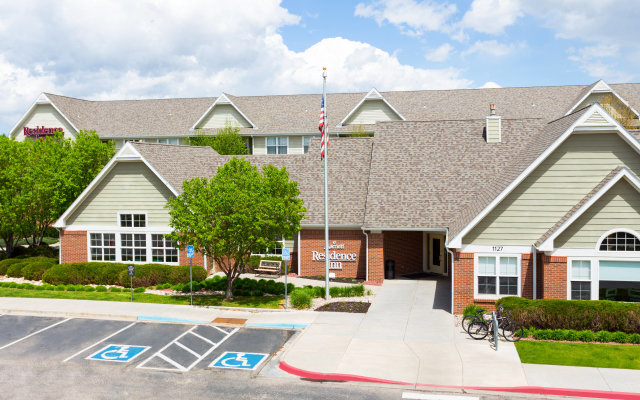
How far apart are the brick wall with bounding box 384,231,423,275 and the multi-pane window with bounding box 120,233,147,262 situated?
44.4ft

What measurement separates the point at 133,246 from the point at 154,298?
238 inches

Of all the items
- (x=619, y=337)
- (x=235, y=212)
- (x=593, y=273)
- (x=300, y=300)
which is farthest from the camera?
(x=235, y=212)

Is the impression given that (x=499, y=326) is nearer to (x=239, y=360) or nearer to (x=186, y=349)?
(x=239, y=360)

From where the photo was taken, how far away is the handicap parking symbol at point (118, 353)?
17.0 m

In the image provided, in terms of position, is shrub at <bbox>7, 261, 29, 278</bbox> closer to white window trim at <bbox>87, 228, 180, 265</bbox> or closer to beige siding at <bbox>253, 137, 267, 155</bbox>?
white window trim at <bbox>87, 228, 180, 265</bbox>

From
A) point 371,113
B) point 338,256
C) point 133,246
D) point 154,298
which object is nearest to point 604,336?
point 338,256

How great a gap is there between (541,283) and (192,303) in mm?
14790

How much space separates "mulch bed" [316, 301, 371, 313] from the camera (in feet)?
Result: 73.5

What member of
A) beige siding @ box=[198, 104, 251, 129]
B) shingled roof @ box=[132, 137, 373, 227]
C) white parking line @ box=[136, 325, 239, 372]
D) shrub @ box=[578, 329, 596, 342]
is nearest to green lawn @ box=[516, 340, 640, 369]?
shrub @ box=[578, 329, 596, 342]

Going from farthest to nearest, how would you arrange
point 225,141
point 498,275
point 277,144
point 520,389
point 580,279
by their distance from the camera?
point 277,144 < point 225,141 < point 498,275 < point 580,279 < point 520,389

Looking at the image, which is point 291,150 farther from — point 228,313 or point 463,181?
point 228,313

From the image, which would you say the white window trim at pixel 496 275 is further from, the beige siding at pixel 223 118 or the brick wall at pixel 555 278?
the beige siding at pixel 223 118

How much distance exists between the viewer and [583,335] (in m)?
18.3

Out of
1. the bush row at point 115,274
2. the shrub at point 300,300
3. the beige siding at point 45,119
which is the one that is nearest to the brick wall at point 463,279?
the shrub at point 300,300
